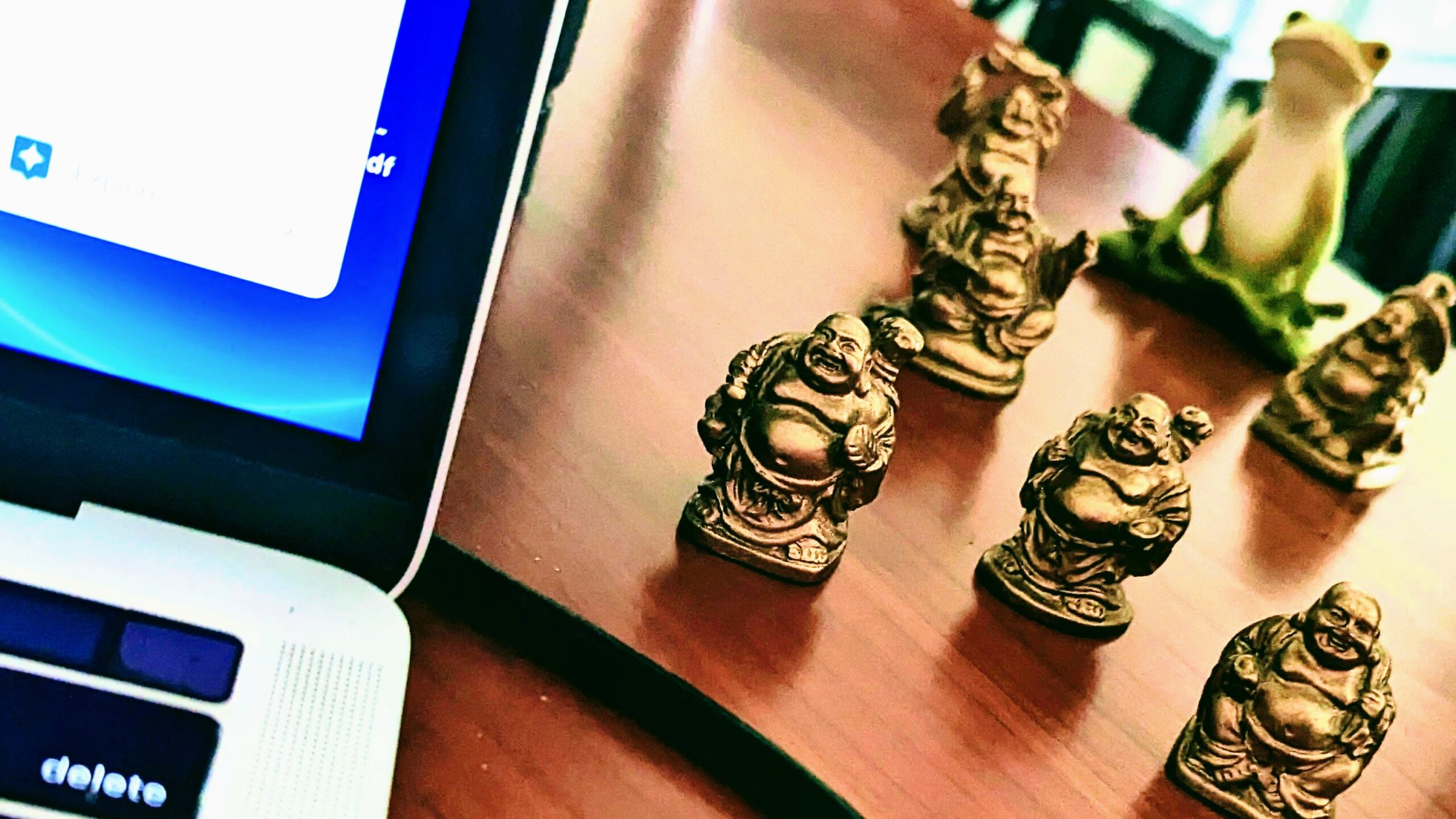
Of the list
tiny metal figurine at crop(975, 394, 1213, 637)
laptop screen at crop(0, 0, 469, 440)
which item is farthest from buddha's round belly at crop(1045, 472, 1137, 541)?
laptop screen at crop(0, 0, 469, 440)

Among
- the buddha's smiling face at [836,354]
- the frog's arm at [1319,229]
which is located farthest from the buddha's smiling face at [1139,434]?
the frog's arm at [1319,229]

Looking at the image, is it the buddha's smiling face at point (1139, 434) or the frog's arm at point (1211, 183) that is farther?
the frog's arm at point (1211, 183)

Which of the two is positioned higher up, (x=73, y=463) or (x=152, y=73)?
(x=152, y=73)

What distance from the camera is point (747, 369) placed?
1.51 ft

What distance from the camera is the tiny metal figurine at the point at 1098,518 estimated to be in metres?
0.47

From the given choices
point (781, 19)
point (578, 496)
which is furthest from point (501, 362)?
point (781, 19)

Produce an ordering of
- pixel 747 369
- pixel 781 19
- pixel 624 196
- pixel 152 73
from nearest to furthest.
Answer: pixel 152 73 → pixel 747 369 → pixel 624 196 → pixel 781 19

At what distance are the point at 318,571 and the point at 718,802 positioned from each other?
14cm

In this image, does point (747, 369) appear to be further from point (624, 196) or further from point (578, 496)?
point (624, 196)

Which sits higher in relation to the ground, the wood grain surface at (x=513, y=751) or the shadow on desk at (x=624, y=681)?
the shadow on desk at (x=624, y=681)

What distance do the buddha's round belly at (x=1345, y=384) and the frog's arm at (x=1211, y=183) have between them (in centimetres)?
15

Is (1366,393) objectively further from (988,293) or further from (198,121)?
(198,121)

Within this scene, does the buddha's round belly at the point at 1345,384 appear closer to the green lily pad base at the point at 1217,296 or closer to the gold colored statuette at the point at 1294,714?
the green lily pad base at the point at 1217,296

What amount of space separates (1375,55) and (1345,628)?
387mm
